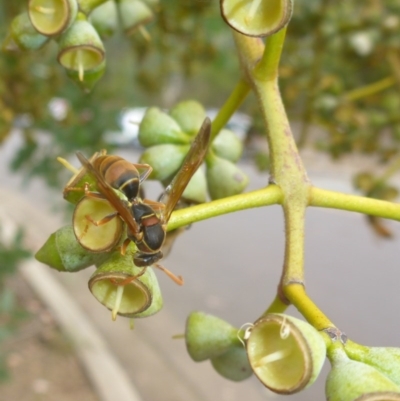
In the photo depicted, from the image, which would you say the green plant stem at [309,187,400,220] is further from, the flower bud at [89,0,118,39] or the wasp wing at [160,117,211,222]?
the flower bud at [89,0,118,39]

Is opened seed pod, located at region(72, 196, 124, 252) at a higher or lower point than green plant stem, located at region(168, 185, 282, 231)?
lower

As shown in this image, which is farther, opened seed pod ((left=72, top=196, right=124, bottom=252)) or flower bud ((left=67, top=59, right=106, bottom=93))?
flower bud ((left=67, top=59, right=106, bottom=93))

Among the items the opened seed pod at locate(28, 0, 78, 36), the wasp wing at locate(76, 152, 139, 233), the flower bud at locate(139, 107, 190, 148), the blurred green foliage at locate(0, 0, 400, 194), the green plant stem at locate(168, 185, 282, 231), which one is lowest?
the wasp wing at locate(76, 152, 139, 233)

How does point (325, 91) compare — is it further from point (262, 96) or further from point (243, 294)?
point (243, 294)

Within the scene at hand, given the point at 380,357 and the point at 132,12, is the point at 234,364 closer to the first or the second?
the point at 380,357

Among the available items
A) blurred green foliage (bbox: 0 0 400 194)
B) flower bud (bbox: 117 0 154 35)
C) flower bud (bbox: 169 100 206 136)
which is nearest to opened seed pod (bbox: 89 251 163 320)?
flower bud (bbox: 169 100 206 136)
